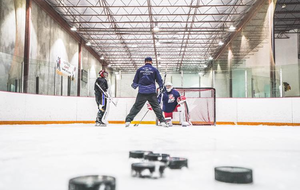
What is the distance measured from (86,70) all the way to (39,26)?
354 centimetres

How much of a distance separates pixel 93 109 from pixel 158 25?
341 inches

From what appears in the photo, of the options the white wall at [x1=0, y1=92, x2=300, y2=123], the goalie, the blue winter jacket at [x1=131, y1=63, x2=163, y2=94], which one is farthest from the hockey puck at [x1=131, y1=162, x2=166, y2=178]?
the white wall at [x1=0, y1=92, x2=300, y2=123]

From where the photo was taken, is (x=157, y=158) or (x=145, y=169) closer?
(x=145, y=169)

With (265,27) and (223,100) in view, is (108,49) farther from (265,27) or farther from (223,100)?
(223,100)

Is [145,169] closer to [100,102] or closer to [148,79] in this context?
[148,79]

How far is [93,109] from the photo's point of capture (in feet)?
29.9

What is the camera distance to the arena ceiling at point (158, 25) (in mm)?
13305

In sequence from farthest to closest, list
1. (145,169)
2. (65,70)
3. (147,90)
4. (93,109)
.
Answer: (65,70) → (93,109) → (147,90) → (145,169)

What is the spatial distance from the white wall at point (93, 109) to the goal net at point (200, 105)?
1.13 feet

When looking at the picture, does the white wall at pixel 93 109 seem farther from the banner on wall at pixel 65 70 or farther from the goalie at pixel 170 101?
the goalie at pixel 170 101

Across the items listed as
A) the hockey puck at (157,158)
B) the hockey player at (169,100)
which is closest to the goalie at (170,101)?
the hockey player at (169,100)

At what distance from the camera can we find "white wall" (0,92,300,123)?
7629mm

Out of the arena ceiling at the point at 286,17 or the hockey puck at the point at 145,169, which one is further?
the arena ceiling at the point at 286,17

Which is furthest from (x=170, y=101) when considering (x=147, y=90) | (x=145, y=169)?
(x=145, y=169)
